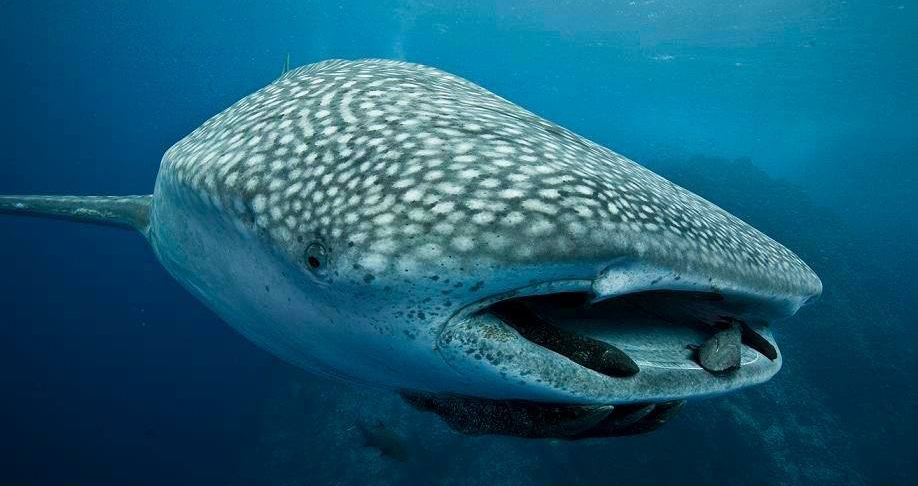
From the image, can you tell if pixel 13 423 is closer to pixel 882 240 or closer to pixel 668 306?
pixel 668 306

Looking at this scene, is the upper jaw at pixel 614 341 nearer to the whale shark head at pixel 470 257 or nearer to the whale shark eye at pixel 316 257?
the whale shark head at pixel 470 257

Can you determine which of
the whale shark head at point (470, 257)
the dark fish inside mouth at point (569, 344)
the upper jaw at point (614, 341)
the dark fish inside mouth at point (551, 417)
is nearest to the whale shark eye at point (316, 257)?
the whale shark head at point (470, 257)

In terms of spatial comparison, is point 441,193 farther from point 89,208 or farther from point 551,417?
point 89,208

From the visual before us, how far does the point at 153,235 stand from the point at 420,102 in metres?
2.25

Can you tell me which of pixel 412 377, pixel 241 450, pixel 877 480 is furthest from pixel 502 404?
pixel 241 450

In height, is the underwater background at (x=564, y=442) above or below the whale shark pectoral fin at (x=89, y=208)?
below

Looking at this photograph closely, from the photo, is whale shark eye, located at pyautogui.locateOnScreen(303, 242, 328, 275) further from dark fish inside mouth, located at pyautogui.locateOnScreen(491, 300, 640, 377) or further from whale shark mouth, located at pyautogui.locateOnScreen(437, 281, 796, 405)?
dark fish inside mouth, located at pyautogui.locateOnScreen(491, 300, 640, 377)

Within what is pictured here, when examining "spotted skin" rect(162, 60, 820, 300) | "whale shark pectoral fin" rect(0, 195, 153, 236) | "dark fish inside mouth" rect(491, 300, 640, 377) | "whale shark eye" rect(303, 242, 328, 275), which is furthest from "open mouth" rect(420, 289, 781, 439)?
"whale shark pectoral fin" rect(0, 195, 153, 236)

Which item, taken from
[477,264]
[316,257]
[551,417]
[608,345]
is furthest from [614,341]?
[316,257]

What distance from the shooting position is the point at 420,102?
6.41ft

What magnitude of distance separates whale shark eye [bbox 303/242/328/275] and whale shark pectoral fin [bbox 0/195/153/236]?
278 cm

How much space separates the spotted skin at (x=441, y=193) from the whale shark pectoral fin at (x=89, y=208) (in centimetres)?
196

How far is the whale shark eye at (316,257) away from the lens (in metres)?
1.37

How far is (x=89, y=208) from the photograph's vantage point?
4.00m
